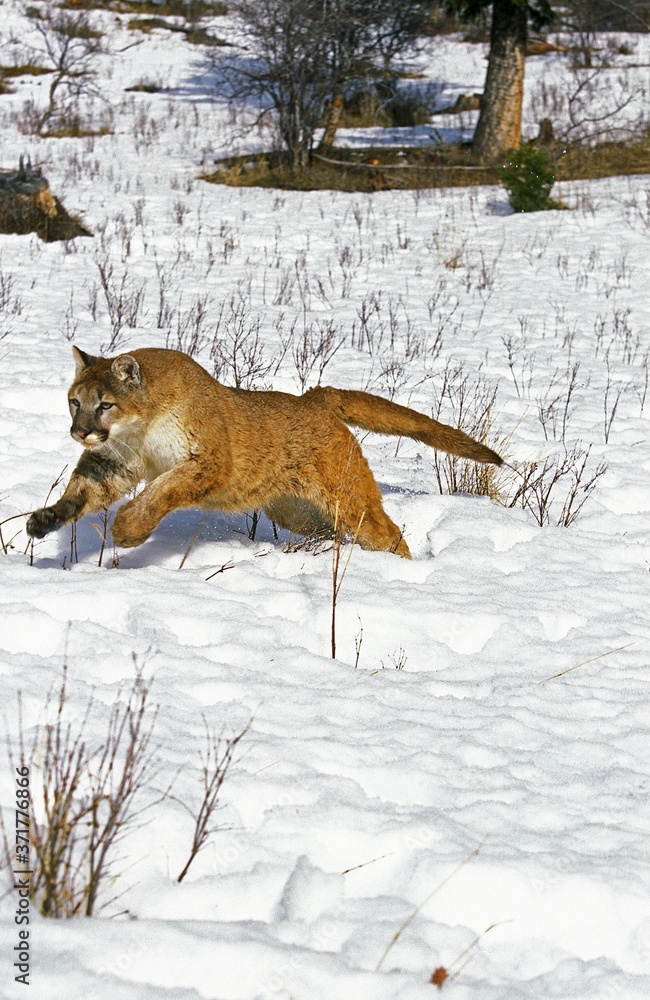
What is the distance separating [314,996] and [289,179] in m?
17.5

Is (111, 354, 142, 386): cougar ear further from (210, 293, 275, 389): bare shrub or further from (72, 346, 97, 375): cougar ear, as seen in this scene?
(210, 293, 275, 389): bare shrub

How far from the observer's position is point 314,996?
1.93 m

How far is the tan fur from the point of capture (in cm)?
400

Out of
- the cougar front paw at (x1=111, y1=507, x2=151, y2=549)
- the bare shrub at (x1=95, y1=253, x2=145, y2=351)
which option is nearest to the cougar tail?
the cougar front paw at (x1=111, y1=507, x2=151, y2=549)

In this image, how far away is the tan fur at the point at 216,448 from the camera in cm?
400

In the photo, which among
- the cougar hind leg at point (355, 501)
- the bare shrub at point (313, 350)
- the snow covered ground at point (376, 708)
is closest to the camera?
the snow covered ground at point (376, 708)

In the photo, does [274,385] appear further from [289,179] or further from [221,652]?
[289,179]

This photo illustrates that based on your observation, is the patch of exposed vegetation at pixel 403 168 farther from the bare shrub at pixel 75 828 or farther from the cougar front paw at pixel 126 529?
the bare shrub at pixel 75 828

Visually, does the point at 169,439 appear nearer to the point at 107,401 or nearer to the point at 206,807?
the point at 107,401

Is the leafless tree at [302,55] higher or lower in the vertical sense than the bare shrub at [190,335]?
higher

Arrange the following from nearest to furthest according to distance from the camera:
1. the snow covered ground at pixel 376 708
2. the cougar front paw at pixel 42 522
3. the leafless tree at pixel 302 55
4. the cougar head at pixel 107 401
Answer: the snow covered ground at pixel 376 708 → the cougar head at pixel 107 401 → the cougar front paw at pixel 42 522 → the leafless tree at pixel 302 55

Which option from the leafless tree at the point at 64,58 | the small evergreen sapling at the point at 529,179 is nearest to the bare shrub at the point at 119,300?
the small evergreen sapling at the point at 529,179

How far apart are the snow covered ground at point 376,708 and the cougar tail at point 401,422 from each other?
1.65 feet

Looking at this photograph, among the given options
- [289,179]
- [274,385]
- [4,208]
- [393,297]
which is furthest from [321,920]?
[289,179]
